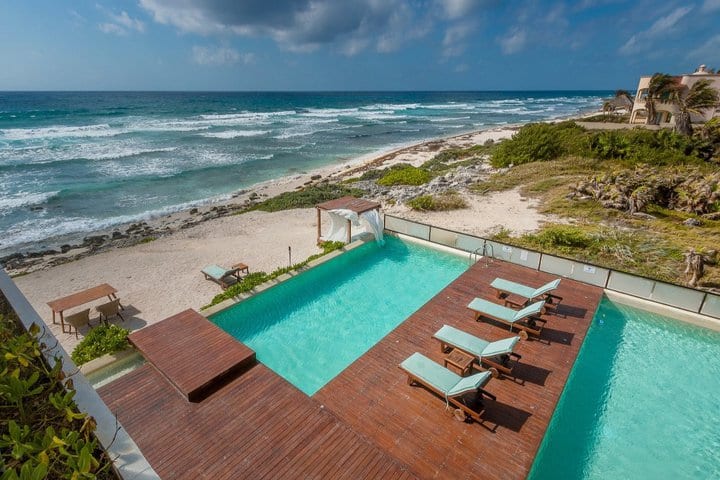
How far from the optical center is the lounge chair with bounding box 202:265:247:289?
12281mm

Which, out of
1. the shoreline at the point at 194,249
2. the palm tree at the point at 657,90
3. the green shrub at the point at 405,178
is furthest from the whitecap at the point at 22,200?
the palm tree at the point at 657,90

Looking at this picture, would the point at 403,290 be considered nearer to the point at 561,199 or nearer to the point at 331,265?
the point at 331,265

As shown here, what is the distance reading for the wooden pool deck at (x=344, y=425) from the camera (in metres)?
5.38

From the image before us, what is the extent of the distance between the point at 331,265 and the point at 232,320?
4172 millimetres

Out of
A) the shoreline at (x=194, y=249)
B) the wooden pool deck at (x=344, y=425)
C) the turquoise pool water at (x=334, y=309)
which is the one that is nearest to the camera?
the wooden pool deck at (x=344, y=425)

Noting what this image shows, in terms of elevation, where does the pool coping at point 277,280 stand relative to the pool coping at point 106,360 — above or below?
above

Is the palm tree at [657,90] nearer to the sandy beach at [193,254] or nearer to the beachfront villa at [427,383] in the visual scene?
the sandy beach at [193,254]

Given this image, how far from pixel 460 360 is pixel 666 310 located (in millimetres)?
6866

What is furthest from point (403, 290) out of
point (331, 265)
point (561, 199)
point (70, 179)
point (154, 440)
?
point (70, 179)

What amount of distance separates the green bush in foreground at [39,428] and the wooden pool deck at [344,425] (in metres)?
3.00

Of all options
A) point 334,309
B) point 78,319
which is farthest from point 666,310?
point 78,319

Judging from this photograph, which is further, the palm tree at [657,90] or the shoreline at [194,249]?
the palm tree at [657,90]

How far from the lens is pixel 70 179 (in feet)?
98.4

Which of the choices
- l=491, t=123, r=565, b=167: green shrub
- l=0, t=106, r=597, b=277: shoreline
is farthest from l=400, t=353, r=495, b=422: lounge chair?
l=491, t=123, r=565, b=167: green shrub
